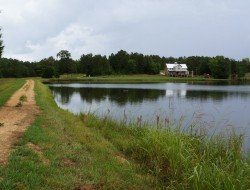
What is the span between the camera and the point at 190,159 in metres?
10.5

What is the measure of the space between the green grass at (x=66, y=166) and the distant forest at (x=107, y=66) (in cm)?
11682

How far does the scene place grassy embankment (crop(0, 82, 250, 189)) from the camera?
8203mm

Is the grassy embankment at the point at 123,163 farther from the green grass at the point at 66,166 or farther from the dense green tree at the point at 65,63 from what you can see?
the dense green tree at the point at 65,63

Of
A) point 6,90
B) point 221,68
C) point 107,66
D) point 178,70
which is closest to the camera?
point 6,90

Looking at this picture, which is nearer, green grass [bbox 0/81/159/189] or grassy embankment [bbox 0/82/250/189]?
green grass [bbox 0/81/159/189]

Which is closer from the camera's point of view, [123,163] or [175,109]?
[123,163]

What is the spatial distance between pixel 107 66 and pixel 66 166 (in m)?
136

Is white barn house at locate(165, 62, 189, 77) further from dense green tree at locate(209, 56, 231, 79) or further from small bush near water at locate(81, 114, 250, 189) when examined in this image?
small bush near water at locate(81, 114, 250, 189)

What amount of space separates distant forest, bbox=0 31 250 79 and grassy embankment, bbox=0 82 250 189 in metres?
117

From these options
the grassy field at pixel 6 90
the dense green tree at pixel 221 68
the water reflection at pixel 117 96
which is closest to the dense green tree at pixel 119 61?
the dense green tree at pixel 221 68

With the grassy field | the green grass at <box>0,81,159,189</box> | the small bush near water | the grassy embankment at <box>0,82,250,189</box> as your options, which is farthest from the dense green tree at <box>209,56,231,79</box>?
the green grass at <box>0,81,159,189</box>

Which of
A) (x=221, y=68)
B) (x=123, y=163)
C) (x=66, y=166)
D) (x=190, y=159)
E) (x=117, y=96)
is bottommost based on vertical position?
(x=117, y=96)

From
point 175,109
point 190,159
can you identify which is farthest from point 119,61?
point 190,159

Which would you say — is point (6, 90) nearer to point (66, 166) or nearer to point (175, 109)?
point (175, 109)
